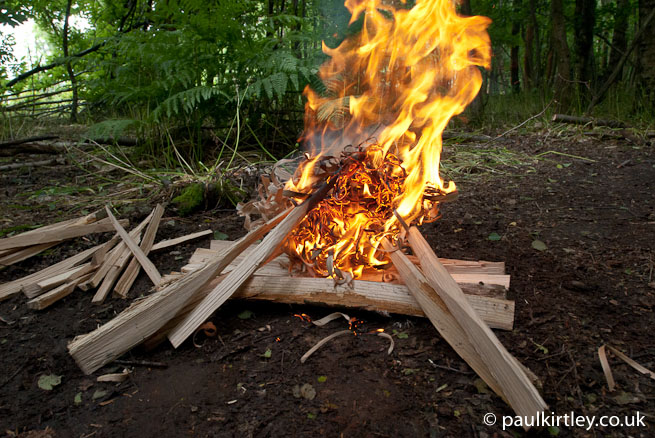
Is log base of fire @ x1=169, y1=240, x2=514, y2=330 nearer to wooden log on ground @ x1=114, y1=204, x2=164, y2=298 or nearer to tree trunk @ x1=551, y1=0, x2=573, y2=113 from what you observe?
wooden log on ground @ x1=114, y1=204, x2=164, y2=298

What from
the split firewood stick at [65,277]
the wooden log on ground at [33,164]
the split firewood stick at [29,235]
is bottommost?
the split firewood stick at [65,277]

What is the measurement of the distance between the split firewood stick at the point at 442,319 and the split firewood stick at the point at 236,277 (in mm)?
502

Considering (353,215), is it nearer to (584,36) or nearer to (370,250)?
(370,250)

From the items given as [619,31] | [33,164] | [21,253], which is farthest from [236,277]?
[619,31]

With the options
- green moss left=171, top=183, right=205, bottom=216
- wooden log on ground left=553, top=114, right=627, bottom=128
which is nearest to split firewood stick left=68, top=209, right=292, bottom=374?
green moss left=171, top=183, right=205, bottom=216

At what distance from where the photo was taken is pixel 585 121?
5496 mm

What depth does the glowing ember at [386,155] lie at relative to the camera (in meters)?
1.93

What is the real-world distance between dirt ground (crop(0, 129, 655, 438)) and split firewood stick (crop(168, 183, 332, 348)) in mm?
83

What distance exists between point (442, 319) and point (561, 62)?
653cm

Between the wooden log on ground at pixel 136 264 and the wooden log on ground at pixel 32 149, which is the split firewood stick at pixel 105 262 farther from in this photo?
the wooden log on ground at pixel 32 149

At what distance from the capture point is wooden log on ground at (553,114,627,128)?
209 inches

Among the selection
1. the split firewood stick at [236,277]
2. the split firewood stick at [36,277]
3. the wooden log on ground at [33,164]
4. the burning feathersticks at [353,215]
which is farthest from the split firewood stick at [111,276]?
the wooden log on ground at [33,164]

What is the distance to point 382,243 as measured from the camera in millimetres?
1901

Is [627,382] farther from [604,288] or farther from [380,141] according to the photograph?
[380,141]
